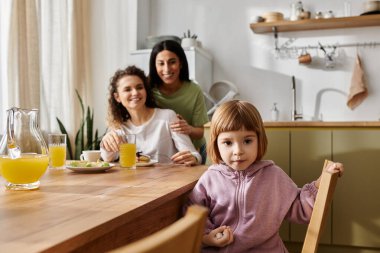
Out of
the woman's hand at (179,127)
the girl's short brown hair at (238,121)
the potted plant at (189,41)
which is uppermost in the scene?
the potted plant at (189,41)

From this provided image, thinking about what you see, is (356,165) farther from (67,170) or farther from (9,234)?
(9,234)

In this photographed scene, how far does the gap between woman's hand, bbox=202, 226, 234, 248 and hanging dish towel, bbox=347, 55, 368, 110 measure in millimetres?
2858

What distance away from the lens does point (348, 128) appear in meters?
2.16

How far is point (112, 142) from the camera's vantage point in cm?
194

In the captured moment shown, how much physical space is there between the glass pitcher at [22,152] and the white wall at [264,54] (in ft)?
9.47

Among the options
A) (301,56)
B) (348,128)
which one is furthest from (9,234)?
(301,56)

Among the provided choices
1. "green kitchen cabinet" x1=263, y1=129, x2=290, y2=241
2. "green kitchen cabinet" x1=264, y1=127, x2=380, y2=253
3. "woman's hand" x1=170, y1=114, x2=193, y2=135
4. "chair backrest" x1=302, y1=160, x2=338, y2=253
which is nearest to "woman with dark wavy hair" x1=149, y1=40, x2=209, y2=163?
"woman's hand" x1=170, y1=114, x2=193, y2=135

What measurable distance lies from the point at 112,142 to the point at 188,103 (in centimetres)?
88

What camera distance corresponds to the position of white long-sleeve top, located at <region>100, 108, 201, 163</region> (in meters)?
2.29

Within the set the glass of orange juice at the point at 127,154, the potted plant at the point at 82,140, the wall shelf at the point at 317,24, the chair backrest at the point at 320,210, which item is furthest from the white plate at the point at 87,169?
the wall shelf at the point at 317,24

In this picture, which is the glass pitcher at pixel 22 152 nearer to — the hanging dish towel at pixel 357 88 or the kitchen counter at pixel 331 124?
the kitchen counter at pixel 331 124

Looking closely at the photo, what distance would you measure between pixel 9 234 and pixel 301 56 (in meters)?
3.57

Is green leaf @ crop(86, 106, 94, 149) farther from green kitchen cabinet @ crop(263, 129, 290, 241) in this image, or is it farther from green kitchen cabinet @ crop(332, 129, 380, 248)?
green kitchen cabinet @ crop(332, 129, 380, 248)

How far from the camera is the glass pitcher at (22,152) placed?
123cm
